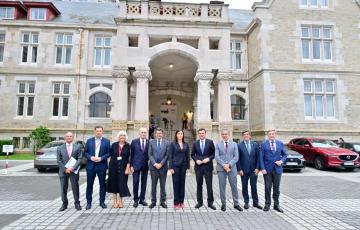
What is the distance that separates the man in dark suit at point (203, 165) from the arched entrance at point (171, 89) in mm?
6502

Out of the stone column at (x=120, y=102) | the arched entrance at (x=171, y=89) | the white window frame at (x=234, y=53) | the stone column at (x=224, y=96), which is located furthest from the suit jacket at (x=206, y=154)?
the white window frame at (x=234, y=53)

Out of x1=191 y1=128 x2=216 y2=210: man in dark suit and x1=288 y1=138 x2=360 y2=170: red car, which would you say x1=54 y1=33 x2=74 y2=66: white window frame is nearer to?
x1=191 y1=128 x2=216 y2=210: man in dark suit

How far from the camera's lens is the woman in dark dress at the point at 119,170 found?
608 centimetres

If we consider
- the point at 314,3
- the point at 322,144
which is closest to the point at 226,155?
the point at 322,144

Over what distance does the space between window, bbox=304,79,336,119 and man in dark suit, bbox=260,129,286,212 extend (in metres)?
14.4

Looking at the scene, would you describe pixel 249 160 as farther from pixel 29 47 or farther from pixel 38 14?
pixel 38 14

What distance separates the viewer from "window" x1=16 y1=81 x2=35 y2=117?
2058 centimetres

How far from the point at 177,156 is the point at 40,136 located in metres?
16.3

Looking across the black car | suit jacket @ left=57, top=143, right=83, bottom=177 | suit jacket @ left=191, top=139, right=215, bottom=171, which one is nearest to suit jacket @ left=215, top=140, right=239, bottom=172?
suit jacket @ left=191, top=139, right=215, bottom=171

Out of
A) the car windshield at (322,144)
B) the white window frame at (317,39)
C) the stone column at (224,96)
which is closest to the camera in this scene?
the stone column at (224,96)

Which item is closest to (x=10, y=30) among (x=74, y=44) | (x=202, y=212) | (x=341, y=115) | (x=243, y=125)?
(x=74, y=44)

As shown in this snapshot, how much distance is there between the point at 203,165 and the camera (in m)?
6.34

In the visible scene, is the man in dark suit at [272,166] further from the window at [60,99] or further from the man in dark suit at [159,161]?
the window at [60,99]

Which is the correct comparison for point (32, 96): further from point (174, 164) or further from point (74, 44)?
point (174, 164)
